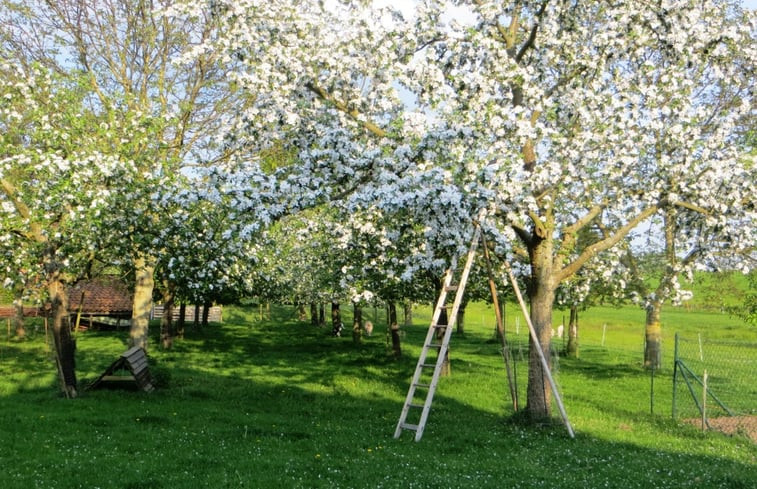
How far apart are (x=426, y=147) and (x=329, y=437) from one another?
7.11 metres

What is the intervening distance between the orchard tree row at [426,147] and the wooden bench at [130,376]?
6.26 ft

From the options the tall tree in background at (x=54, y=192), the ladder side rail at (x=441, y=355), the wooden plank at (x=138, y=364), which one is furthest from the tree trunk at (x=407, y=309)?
the ladder side rail at (x=441, y=355)

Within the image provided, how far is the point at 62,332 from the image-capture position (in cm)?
2005

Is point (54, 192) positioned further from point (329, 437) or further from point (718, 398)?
point (718, 398)

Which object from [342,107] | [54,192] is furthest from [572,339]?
[54,192]

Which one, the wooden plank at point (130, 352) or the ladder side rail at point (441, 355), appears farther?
the wooden plank at point (130, 352)

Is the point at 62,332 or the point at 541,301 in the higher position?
the point at 541,301

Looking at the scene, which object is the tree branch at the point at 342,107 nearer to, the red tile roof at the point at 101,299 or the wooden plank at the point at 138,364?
the wooden plank at the point at 138,364

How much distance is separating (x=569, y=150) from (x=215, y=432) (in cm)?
1090

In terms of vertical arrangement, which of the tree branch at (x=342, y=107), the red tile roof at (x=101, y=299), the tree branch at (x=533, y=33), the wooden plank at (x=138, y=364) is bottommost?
the wooden plank at (x=138, y=364)

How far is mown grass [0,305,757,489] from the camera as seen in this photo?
38.4ft

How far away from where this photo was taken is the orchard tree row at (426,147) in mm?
14594

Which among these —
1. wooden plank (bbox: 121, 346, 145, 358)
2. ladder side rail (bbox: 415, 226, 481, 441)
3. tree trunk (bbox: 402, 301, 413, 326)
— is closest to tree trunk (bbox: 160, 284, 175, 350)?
tree trunk (bbox: 402, 301, 413, 326)

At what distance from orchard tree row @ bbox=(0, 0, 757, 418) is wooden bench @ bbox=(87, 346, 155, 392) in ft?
6.26
